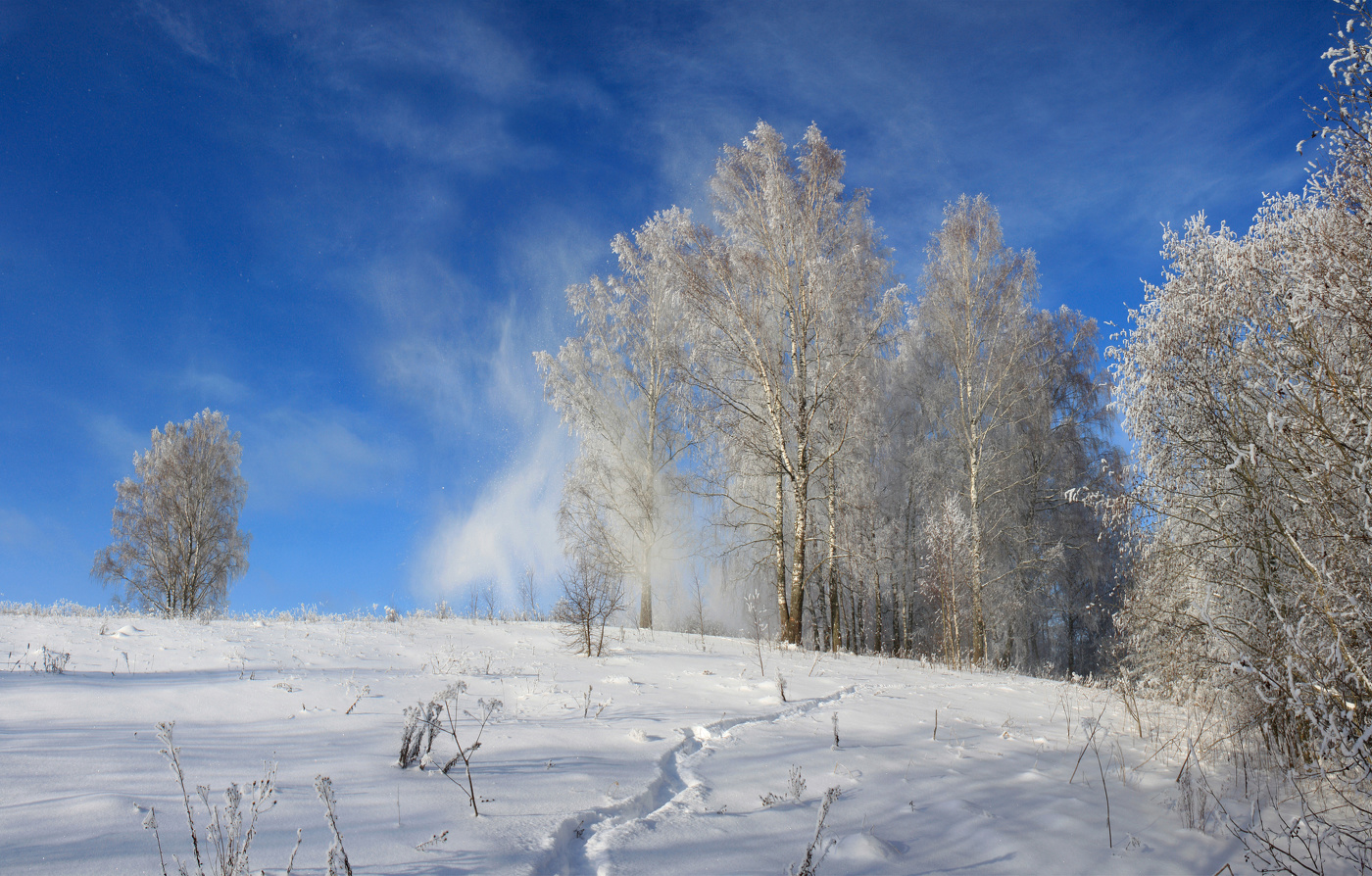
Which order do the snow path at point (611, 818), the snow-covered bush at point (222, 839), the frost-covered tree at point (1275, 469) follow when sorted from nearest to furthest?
the snow-covered bush at point (222, 839), the snow path at point (611, 818), the frost-covered tree at point (1275, 469)

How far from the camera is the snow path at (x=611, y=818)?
205 centimetres

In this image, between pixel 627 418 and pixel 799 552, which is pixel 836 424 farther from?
pixel 627 418

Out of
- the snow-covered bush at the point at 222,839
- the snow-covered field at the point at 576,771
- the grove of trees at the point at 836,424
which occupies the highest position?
the grove of trees at the point at 836,424

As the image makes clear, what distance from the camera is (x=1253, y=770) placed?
14.1 ft

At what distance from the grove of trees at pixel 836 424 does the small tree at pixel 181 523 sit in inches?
580

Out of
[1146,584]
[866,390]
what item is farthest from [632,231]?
[1146,584]

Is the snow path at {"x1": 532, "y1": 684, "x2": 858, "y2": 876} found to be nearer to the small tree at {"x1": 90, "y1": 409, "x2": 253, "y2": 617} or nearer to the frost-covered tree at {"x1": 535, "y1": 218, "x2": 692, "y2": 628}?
the frost-covered tree at {"x1": 535, "y1": 218, "x2": 692, "y2": 628}

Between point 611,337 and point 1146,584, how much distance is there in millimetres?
13057

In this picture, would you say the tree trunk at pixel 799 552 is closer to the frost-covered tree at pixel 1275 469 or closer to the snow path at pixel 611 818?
the frost-covered tree at pixel 1275 469

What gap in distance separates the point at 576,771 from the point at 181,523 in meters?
25.5

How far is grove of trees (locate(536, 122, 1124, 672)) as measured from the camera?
39.9 ft

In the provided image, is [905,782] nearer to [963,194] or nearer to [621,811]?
[621,811]

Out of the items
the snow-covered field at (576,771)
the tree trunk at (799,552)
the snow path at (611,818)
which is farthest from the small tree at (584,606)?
the tree trunk at (799,552)

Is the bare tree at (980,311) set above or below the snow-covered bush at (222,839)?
above
